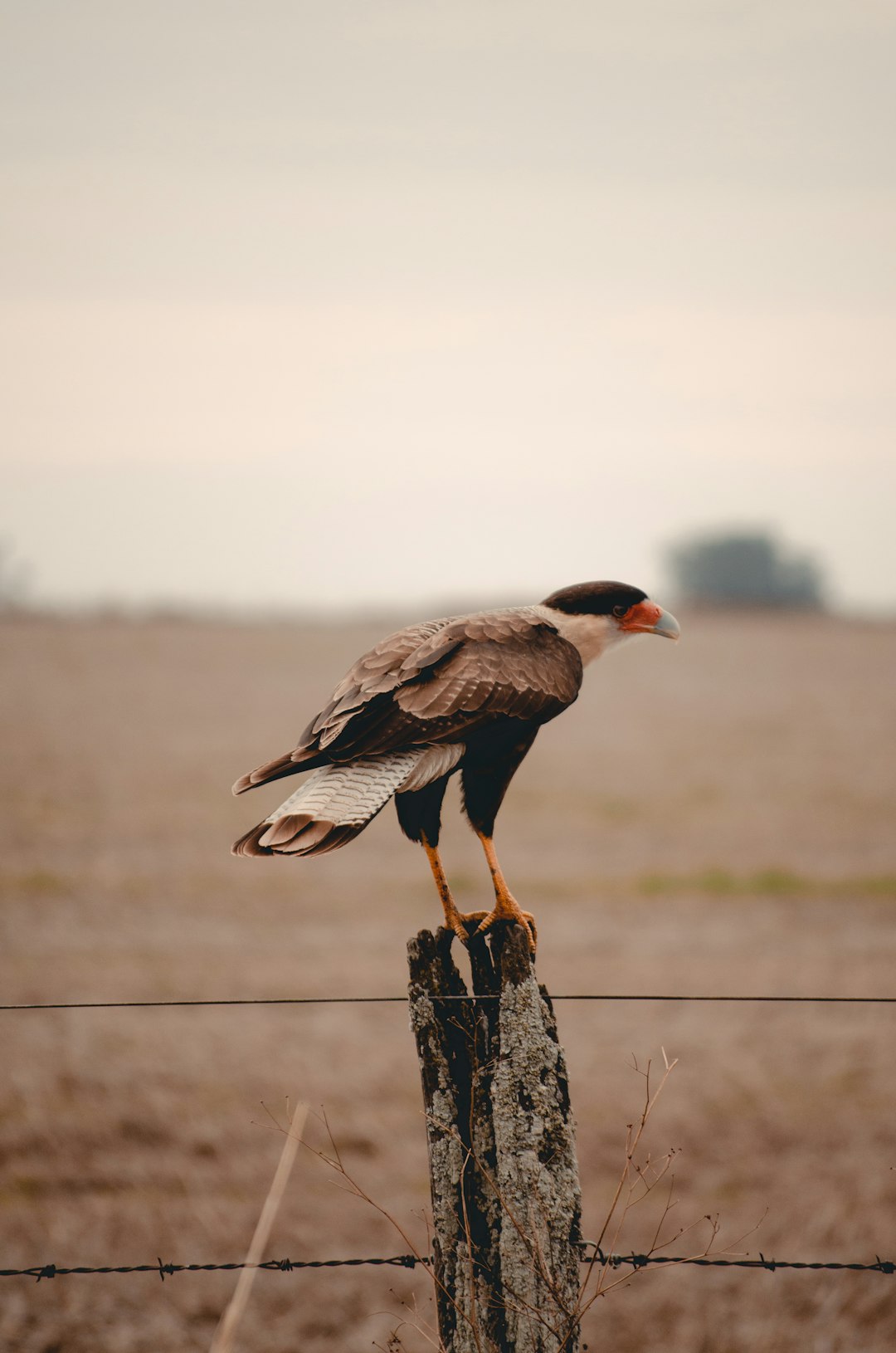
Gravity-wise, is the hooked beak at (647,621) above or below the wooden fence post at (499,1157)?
above

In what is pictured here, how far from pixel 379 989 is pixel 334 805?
32.6ft

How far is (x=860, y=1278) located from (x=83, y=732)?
21.3 meters

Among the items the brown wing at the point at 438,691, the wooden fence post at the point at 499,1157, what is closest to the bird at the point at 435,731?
the brown wing at the point at 438,691

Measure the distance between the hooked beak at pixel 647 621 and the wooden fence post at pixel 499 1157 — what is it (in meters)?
1.23

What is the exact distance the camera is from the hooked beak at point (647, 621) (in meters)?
3.37

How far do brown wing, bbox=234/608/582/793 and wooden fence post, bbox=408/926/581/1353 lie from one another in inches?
22.5

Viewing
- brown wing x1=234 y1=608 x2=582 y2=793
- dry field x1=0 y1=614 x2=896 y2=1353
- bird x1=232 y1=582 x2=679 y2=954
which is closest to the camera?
bird x1=232 y1=582 x2=679 y2=954

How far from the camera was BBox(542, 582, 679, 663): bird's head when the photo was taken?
3346 mm

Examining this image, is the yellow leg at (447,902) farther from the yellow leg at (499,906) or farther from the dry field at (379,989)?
the dry field at (379,989)

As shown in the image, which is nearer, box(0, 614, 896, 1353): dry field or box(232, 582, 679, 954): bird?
box(232, 582, 679, 954): bird

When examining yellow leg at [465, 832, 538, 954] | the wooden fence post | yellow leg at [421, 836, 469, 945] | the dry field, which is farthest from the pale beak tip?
the dry field

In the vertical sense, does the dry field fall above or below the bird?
below

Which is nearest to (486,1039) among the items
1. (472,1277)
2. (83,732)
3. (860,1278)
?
(472,1277)

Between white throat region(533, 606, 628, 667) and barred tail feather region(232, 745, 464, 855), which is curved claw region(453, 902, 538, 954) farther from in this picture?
white throat region(533, 606, 628, 667)
